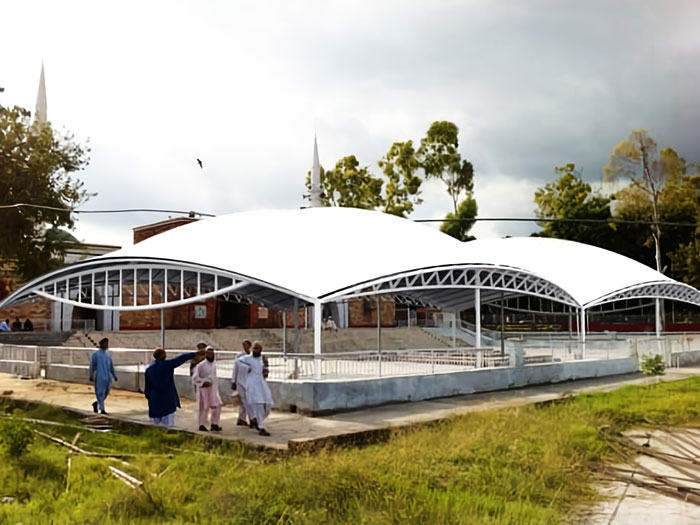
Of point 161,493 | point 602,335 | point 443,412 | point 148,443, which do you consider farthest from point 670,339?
point 161,493

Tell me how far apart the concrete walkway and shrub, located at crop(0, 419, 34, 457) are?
3.21 metres

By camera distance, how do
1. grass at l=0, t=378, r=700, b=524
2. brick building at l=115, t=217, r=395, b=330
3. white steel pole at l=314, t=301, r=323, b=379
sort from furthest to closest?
brick building at l=115, t=217, r=395, b=330 < white steel pole at l=314, t=301, r=323, b=379 < grass at l=0, t=378, r=700, b=524

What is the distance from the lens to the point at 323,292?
17.4 meters

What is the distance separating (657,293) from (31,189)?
3133cm

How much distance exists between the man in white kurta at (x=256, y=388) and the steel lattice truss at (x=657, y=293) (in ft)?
61.8

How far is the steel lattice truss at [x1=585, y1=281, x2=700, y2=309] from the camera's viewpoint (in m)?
30.5

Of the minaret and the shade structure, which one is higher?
the minaret

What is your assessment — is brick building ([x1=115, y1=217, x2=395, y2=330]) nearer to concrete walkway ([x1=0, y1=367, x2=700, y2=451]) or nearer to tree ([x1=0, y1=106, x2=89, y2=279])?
tree ([x1=0, y1=106, x2=89, y2=279])

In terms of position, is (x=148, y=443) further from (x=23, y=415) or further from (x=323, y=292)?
(x=323, y=292)

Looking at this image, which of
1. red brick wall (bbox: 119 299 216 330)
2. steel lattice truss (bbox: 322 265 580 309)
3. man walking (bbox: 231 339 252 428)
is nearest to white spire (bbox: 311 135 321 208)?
red brick wall (bbox: 119 299 216 330)

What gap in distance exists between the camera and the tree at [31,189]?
34.2 m

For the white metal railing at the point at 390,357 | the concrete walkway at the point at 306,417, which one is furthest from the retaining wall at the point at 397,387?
the white metal railing at the point at 390,357

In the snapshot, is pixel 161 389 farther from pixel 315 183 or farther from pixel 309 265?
pixel 315 183

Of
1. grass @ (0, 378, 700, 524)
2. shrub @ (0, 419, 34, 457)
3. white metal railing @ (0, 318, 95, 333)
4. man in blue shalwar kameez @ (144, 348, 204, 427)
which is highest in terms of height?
white metal railing @ (0, 318, 95, 333)
